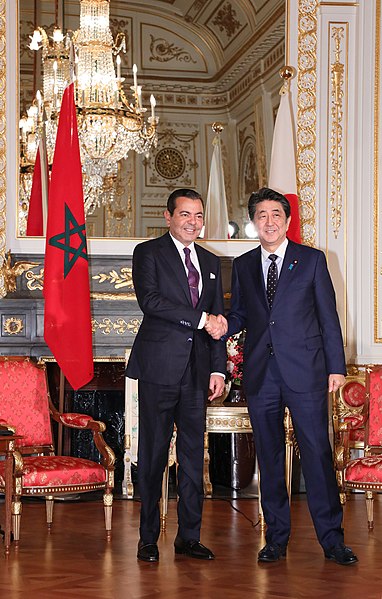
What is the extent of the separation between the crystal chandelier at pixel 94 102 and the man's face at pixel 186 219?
2.22 m

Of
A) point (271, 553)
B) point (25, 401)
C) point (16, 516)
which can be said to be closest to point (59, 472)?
point (16, 516)

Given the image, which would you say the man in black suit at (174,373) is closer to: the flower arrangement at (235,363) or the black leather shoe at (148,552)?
the black leather shoe at (148,552)

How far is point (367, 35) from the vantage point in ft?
23.7

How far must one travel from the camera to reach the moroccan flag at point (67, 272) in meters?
6.03

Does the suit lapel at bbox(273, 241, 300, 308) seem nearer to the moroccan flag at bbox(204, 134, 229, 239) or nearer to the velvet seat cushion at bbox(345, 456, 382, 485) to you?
the velvet seat cushion at bbox(345, 456, 382, 485)

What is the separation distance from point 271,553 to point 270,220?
1562mm

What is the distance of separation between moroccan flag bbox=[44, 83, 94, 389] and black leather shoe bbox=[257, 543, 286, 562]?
1854mm

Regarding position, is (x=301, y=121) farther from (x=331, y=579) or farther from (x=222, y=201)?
(x=331, y=579)

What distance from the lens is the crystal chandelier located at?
668 centimetres

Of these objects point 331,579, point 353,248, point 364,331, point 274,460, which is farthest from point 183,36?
point 331,579

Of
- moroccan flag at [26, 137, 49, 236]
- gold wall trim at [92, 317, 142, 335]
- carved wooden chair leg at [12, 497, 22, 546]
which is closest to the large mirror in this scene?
moroccan flag at [26, 137, 49, 236]

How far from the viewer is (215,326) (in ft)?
15.1

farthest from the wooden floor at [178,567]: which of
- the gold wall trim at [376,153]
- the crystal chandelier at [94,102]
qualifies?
the crystal chandelier at [94,102]

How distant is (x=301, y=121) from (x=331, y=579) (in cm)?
388
